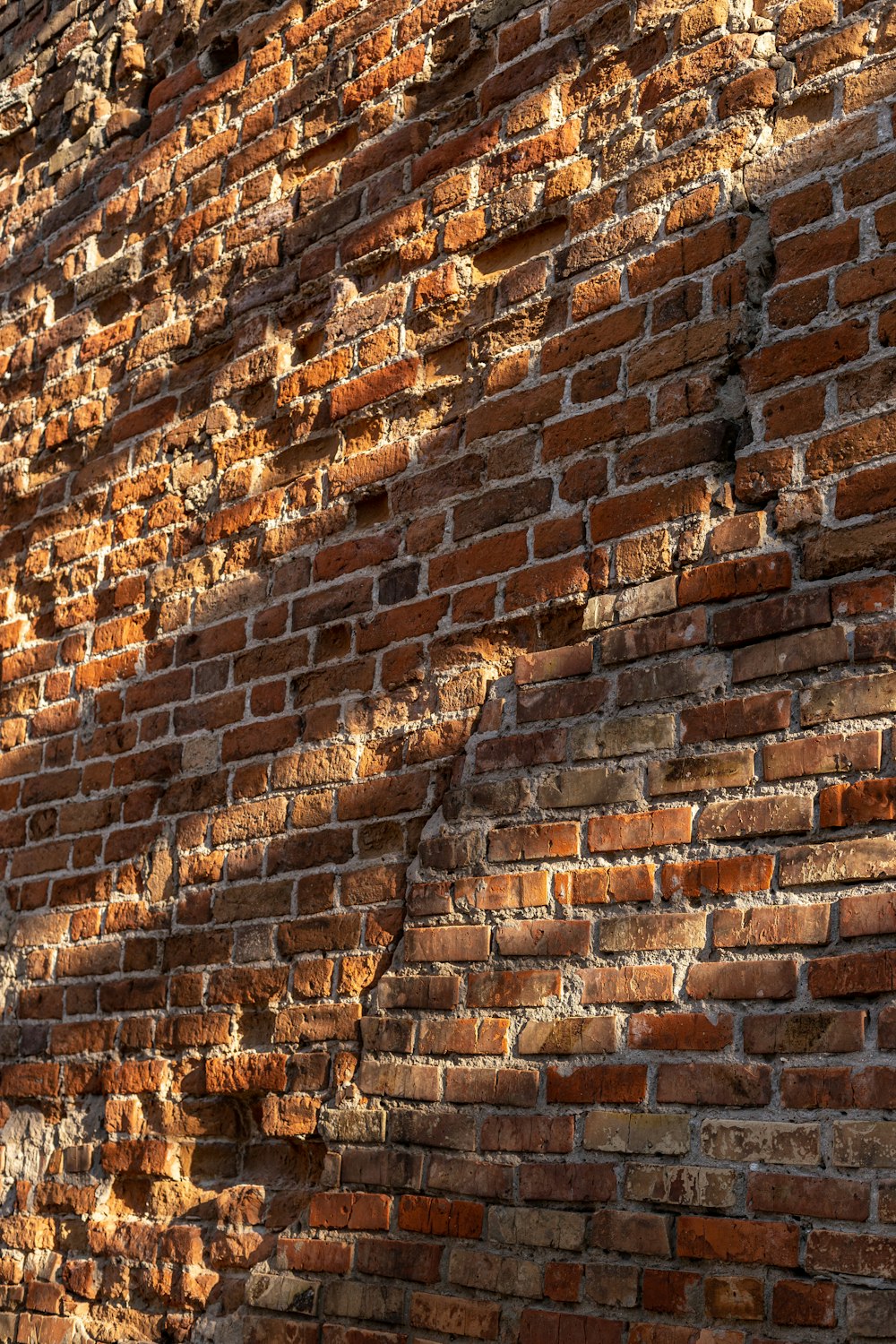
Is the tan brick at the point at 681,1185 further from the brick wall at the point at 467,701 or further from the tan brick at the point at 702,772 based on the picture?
the tan brick at the point at 702,772

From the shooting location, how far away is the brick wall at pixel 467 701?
6.04 feet

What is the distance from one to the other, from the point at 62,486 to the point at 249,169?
876mm

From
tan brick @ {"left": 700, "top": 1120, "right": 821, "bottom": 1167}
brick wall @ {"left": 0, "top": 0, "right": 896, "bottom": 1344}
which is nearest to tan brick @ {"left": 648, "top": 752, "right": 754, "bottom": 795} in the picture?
brick wall @ {"left": 0, "top": 0, "right": 896, "bottom": 1344}

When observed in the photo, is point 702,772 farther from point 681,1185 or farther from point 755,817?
point 681,1185

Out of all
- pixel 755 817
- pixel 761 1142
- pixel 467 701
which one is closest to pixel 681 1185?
pixel 761 1142

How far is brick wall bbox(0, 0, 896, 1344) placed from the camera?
1.84m

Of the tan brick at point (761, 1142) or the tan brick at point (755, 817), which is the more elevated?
the tan brick at point (755, 817)

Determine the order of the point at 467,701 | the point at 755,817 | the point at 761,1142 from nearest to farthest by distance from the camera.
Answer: the point at 761,1142 < the point at 755,817 < the point at 467,701

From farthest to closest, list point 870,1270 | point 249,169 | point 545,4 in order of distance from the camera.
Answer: point 249,169 < point 545,4 < point 870,1270

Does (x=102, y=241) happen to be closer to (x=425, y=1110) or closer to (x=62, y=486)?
(x=62, y=486)

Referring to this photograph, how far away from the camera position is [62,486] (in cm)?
327

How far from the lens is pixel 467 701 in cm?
231

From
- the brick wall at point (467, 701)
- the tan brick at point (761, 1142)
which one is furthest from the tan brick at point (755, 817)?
the tan brick at point (761, 1142)

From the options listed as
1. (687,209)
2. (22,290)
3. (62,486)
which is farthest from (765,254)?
(22,290)
